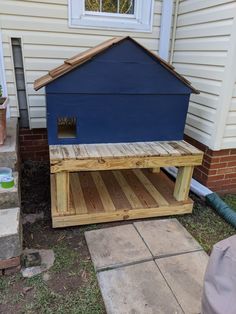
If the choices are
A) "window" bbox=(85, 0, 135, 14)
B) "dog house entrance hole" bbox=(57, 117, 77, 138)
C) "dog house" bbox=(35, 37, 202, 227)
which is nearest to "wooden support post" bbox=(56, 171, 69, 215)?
"dog house" bbox=(35, 37, 202, 227)

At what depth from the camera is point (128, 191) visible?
263cm

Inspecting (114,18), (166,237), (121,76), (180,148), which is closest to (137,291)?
(166,237)

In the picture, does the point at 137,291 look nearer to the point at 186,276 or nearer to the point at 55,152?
the point at 186,276

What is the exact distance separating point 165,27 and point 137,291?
279 cm

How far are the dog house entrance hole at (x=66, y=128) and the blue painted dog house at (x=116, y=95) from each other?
50 mm

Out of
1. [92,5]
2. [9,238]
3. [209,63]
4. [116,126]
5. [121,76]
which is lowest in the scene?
[9,238]

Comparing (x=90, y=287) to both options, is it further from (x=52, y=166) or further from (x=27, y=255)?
(x=52, y=166)

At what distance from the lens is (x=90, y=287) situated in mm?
1662

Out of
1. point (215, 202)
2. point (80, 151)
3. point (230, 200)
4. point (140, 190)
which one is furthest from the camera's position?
point (230, 200)

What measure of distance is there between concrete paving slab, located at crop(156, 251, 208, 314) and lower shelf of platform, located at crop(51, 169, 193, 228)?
20.2 inches

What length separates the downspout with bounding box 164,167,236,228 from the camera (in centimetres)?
236

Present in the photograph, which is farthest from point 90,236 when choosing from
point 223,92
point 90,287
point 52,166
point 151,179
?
point 223,92

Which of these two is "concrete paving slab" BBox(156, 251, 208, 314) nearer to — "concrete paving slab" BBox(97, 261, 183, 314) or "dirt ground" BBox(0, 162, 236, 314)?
"concrete paving slab" BBox(97, 261, 183, 314)

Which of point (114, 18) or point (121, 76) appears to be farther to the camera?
point (114, 18)
